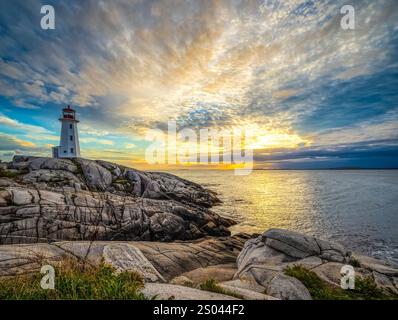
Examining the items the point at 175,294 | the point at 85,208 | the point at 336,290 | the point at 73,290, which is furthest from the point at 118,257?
the point at 85,208

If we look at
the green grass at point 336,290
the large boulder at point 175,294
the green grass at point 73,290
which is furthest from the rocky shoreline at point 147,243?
the green grass at point 73,290

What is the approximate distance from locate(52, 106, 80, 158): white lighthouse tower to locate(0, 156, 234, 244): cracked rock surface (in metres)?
9.38

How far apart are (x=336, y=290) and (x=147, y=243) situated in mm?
12420

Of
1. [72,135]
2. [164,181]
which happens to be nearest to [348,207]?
[164,181]

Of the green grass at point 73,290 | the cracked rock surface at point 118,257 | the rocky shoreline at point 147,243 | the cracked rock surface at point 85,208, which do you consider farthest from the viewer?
the cracked rock surface at point 85,208

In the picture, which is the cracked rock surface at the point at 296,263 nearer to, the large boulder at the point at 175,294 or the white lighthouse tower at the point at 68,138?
the large boulder at the point at 175,294

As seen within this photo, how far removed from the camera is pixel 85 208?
17.4 metres

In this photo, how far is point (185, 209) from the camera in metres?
23.5

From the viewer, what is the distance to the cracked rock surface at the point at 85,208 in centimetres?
1454

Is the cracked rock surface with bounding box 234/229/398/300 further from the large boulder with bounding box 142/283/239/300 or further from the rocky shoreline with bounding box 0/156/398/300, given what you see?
the large boulder with bounding box 142/283/239/300

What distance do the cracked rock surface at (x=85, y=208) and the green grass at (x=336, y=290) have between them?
14.2m

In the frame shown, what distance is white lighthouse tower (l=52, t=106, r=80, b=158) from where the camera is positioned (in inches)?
1478

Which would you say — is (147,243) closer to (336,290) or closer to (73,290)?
(73,290)
